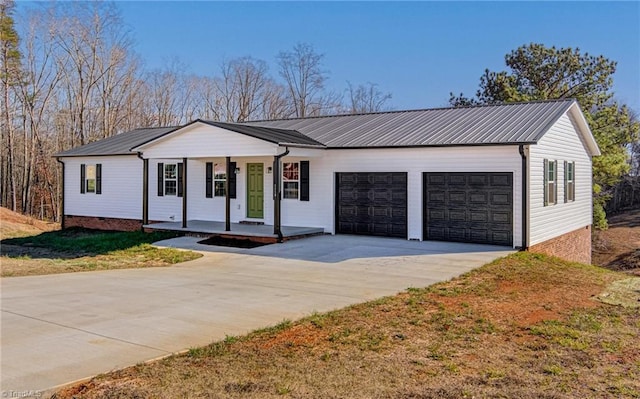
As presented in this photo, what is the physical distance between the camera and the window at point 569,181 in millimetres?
17469

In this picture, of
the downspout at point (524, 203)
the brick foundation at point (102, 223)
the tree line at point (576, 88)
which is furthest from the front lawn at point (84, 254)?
the tree line at point (576, 88)

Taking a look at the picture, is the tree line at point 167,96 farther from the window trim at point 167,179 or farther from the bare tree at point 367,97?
the window trim at point 167,179

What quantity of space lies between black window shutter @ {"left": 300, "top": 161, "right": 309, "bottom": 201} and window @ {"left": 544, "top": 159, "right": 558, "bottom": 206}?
6.95 metres

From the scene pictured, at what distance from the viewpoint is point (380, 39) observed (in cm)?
3284

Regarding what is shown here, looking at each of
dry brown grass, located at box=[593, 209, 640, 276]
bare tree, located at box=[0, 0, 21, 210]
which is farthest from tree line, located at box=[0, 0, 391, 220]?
dry brown grass, located at box=[593, 209, 640, 276]

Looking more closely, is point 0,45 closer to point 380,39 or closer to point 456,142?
point 380,39

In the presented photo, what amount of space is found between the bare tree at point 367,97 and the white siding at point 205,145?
1032 inches

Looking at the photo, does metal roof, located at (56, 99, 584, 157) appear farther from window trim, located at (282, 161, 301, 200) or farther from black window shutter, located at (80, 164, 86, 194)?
black window shutter, located at (80, 164, 86, 194)

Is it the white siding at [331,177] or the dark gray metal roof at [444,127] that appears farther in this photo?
the dark gray metal roof at [444,127]

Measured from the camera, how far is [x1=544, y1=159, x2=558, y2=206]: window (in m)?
15.3

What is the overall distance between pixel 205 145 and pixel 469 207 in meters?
7.89

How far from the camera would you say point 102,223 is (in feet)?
72.9

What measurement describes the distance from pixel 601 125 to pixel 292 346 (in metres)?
25.3

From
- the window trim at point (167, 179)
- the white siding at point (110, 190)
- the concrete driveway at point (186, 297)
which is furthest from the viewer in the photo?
the white siding at point (110, 190)
